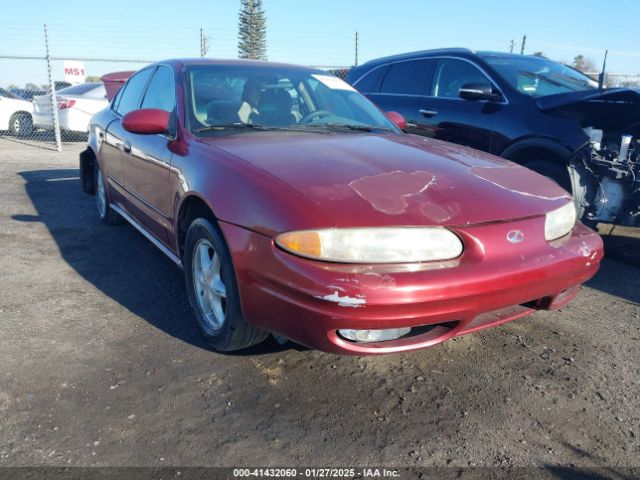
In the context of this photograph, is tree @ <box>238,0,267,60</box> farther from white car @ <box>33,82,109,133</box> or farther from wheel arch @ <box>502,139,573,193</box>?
wheel arch @ <box>502,139,573,193</box>

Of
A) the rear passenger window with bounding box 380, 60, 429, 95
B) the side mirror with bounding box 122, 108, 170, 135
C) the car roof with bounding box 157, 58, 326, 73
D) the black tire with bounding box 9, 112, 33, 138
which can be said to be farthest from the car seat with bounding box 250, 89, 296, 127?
the black tire with bounding box 9, 112, 33, 138

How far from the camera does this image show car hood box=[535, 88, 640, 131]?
12.9 ft

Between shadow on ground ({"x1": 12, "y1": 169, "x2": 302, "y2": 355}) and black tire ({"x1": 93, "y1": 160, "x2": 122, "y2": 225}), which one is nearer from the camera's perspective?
shadow on ground ({"x1": 12, "y1": 169, "x2": 302, "y2": 355})

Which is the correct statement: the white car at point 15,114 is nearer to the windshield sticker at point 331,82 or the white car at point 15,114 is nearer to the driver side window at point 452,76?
the driver side window at point 452,76

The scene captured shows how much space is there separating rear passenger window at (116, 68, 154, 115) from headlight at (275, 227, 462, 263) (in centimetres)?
279

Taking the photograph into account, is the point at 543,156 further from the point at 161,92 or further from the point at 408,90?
the point at 161,92

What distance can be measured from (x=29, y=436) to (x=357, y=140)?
7.05ft

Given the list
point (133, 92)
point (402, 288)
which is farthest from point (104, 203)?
point (402, 288)

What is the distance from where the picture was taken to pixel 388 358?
108 inches

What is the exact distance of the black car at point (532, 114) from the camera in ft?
13.3

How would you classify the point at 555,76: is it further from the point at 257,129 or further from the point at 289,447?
the point at 289,447

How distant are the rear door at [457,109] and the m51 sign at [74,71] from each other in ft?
30.4

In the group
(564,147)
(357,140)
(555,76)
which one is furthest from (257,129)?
(555,76)

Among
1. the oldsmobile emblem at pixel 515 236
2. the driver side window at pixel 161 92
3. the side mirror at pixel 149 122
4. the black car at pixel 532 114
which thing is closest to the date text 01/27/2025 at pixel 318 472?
the oldsmobile emblem at pixel 515 236
